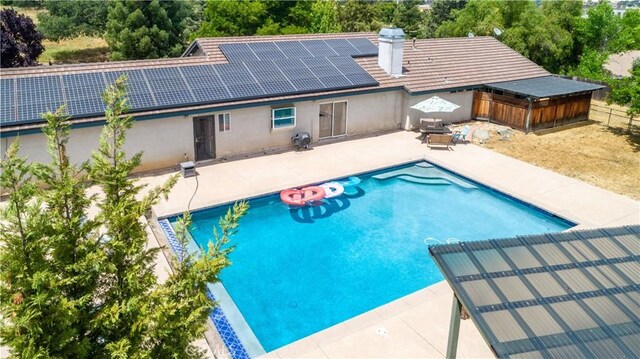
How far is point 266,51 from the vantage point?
23.9 m

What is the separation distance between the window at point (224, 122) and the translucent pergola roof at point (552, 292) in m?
15.8

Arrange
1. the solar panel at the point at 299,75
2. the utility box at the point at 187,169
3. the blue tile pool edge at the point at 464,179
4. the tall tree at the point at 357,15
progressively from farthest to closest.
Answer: the tall tree at the point at 357,15, the solar panel at the point at 299,75, the utility box at the point at 187,169, the blue tile pool edge at the point at 464,179

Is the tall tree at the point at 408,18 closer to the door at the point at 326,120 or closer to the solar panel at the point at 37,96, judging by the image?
the door at the point at 326,120

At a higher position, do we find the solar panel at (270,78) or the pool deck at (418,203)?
the solar panel at (270,78)

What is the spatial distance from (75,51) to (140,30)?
15.7 meters

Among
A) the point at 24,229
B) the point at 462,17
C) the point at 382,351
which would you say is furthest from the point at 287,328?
the point at 462,17

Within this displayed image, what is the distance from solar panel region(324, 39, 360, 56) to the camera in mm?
25569

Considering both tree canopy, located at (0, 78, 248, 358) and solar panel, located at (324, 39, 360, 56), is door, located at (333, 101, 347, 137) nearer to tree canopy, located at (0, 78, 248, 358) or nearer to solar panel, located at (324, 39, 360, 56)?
solar panel, located at (324, 39, 360, 56)

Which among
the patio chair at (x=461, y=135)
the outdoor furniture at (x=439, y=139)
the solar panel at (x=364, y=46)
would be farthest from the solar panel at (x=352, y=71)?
the patio chair at (x=461, y=135)

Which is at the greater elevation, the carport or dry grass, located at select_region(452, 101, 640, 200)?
the carport

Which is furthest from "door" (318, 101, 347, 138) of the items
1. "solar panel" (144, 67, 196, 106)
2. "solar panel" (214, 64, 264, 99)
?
"solar panel" (144, 67, 196, 106)

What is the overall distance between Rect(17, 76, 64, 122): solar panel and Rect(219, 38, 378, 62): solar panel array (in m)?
7.71

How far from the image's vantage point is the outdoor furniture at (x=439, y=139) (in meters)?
22.5

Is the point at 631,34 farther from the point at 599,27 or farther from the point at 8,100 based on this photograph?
the point at 8,100
